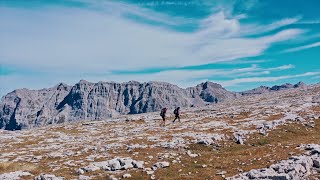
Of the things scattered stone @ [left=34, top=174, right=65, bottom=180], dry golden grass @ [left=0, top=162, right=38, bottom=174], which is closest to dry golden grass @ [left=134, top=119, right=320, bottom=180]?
scattered stone @ [left=34, top=174, right=65, bottom=180]

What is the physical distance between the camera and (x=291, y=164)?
2748 centimetres

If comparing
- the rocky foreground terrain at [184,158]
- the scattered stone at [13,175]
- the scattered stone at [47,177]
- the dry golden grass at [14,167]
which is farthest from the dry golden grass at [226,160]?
the dry golden grass at [14,167]

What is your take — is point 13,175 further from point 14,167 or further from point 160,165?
point 160,165

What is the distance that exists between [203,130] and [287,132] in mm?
12220

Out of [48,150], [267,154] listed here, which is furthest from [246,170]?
[48,150]

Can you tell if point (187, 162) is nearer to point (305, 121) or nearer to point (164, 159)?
point (164, 159)

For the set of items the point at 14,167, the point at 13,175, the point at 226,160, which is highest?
the point at 226,160

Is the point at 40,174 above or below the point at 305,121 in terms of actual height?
below

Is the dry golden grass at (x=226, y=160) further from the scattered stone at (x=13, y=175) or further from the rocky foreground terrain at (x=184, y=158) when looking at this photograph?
the scattered stone at (x=13, y=175)

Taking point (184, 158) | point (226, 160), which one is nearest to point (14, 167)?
point (184, 158)

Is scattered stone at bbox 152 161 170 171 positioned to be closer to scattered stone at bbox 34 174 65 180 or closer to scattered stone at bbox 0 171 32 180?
scattered stone at bbox 34 174 65 180

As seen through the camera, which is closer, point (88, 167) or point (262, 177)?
point (262, 177)

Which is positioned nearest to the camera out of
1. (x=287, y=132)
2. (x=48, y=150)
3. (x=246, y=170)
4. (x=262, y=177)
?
(x=262, y=177)

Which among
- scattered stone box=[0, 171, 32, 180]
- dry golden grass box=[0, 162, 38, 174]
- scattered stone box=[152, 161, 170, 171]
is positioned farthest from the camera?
dry golden grass box=[0, 162, 38, 174]
